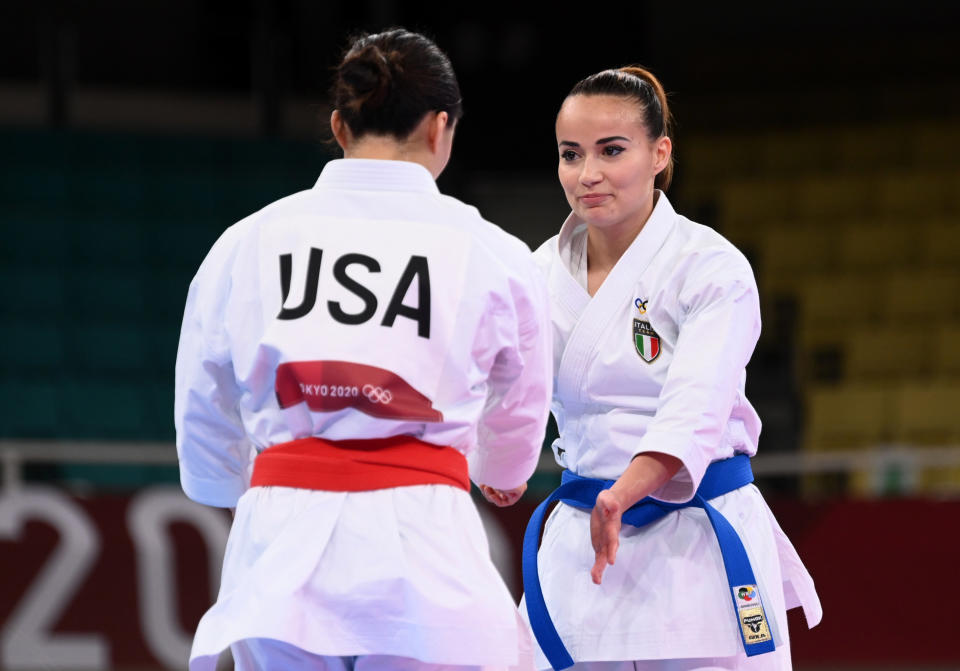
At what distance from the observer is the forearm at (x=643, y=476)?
2105 mm

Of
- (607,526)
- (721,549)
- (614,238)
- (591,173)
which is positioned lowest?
(721,549)

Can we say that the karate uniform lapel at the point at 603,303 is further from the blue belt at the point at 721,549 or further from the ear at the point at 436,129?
the ear at the point at 436,129

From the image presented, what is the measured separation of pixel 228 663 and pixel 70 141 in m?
4.41

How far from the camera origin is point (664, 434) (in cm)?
215

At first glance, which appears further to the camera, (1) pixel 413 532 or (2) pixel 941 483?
(2) pixel 941 483

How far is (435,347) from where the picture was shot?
1842 millimetres

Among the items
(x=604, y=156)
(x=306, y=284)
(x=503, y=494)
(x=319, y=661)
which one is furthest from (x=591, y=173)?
(x=319, y=661)

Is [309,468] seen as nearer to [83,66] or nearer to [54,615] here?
[54,615]

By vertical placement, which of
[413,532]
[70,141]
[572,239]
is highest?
[572,239]

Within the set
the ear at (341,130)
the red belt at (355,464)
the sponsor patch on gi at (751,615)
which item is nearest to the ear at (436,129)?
the ear at (341,130)

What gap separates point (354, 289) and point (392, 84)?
0.30 meters

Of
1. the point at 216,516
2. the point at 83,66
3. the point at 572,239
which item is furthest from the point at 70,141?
the point at 572,239

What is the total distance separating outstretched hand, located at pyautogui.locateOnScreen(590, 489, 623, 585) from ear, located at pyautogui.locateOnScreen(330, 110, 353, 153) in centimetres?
67

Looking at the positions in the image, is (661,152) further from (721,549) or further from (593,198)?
(721,549)
